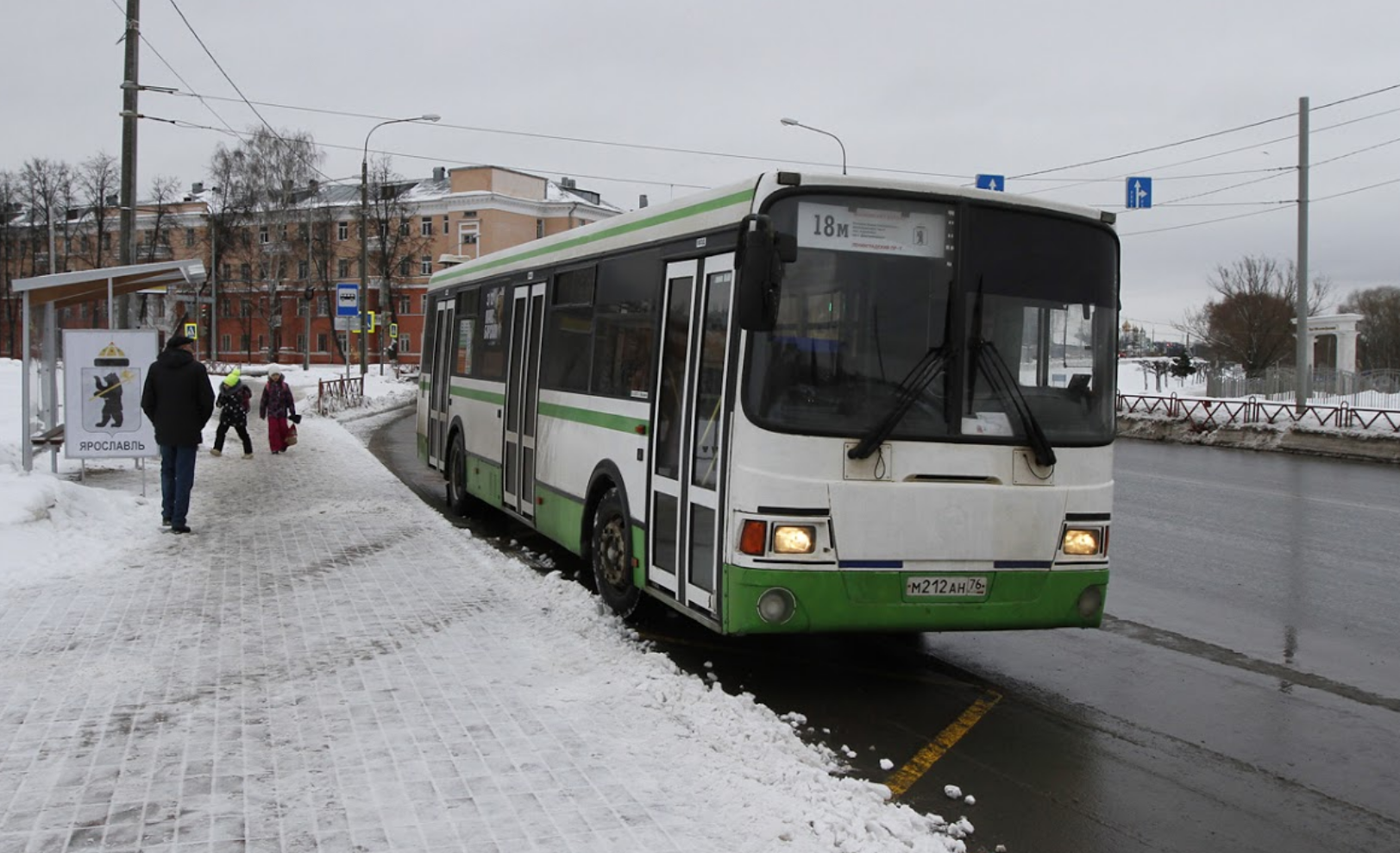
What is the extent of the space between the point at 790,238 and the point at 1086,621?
9.14 feet

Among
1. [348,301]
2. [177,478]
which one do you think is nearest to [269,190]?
[348,301]

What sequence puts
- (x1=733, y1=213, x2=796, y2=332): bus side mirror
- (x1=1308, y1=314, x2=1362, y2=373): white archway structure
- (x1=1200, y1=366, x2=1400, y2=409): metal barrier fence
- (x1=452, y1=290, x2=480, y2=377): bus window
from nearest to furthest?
(x1=733, y1=213, x2=796, y2=332): bus side mirror → (x1=452, y1=290, x2=480, y2=377): bus window → (x1=1200, y1=366, x2=1400, y2=409): metal barrier fence → (x1=1308, y1=314, x2=1362, y2=373): white archway structure

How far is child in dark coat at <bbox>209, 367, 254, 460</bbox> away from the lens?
68.9 ft

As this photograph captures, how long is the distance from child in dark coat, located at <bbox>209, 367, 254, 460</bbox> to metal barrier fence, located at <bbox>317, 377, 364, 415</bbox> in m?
14.4

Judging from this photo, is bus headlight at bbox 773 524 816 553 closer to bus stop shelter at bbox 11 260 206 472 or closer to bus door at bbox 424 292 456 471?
bus door at bbox 424 292 456 471

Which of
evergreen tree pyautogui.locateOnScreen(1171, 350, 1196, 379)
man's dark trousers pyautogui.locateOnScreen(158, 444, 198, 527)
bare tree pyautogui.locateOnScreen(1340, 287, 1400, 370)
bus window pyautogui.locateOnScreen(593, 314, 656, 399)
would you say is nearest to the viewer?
bus window pyautogui.locateOnScreen(593, 314, 656, 399)

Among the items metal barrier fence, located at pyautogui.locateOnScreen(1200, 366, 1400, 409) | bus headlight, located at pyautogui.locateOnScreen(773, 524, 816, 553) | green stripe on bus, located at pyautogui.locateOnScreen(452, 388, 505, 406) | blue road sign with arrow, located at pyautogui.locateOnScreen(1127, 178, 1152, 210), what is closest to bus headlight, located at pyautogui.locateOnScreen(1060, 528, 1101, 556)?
bus headlight, located at pyautogui.locateOnScreen(773, 524, 816, 553)

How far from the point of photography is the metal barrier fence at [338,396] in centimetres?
Answer: 3650

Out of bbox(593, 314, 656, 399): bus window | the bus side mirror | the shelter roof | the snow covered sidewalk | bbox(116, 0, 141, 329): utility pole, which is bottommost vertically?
the snow covered sidewalk

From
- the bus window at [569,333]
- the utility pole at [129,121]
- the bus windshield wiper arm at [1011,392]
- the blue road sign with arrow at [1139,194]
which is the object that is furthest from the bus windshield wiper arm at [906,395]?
the blue road sign with arrow at [1139,194]

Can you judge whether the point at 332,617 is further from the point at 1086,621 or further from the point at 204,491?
the point at 204,491

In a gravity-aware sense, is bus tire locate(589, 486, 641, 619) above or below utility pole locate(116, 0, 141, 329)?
below

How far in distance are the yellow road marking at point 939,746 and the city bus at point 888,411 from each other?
18.3 inches

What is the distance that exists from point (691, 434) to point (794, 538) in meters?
1.11
